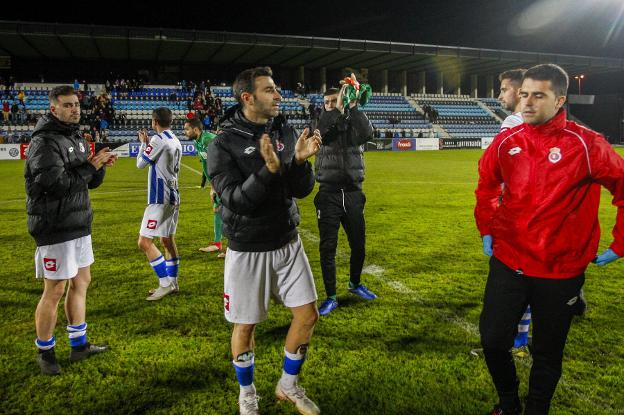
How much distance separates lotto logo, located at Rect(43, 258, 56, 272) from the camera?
3.41 m

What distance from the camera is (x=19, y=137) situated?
28.3 m

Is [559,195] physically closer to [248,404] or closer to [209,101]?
[248,404]

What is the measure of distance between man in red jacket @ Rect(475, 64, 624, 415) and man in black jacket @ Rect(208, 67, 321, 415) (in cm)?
112

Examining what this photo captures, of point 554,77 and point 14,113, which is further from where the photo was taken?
point 14,113

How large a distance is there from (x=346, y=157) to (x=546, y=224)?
96.8 inches

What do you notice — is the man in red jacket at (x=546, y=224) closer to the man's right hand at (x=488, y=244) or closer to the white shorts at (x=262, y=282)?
the man's right hand at (x=488, y=244)

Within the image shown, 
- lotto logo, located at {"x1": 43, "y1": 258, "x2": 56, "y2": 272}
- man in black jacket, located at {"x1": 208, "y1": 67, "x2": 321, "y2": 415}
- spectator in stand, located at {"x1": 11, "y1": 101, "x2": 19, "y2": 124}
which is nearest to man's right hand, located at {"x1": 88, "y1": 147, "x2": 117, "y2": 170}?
lotto logo, located at {"x1": 43, "y1": 258, "x2": 56, "y2": 272}

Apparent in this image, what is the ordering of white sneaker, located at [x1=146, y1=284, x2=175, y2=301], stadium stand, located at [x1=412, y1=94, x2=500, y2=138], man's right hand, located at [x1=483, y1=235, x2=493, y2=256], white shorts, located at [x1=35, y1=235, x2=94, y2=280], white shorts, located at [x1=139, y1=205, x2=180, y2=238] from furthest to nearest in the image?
1. stadium stand, located at [x1=412, y1=94, x2=500, y2=138]
2. white shorts, located at [x1=139, y1=205, x2=180, y2=238]
3. white sneaker, located at [x1=146, y1=284, x2=175, y2=301]
4. white shorts, located at [x1=35, y1=235, x2=94, y2=280]
5. man's right hand, located at [x1=483, y1=235, x2=493, y2=256]

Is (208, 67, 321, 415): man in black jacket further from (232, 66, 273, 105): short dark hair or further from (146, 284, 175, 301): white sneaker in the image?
(146, 284, 175, 301): white sneaker

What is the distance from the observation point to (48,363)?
3.49m

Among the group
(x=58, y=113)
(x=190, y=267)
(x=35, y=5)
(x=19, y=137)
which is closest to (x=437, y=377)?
(x=58, y=113)

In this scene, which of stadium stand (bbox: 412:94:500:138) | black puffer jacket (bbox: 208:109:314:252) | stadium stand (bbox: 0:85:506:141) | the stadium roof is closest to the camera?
black puffer jacket (bbox: 208:109:314:252)

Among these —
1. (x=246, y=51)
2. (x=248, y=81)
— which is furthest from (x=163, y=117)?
(x=246, y=51)

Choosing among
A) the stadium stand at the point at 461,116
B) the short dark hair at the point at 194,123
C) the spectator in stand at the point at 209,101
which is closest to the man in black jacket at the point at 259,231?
the short dark hair at the point at 194,123
